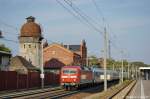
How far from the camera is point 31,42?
98.6 meters

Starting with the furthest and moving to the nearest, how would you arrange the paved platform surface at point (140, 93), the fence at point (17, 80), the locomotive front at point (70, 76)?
the locomotive front at point (70, 76) < the fence at point (17, 80) < the paved platform surface at point (140, 93)

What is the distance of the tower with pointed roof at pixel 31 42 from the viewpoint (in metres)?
97.9

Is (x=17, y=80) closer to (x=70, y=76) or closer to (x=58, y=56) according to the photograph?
(x=70, y=76)

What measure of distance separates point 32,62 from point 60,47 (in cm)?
2485

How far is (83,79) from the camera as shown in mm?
49281

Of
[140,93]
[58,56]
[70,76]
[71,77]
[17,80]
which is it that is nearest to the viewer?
[140,93]

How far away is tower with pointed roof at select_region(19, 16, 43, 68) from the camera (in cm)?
9794

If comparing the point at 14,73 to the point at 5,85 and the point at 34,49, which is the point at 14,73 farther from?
the point at 34,49

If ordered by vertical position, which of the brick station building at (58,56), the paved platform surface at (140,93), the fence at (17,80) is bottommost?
the paved platform surface at (140,93)

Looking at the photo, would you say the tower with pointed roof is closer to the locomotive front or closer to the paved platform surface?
the paved platform surface

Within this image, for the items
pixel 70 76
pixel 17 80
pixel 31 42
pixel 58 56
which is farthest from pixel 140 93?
pixel 58 56

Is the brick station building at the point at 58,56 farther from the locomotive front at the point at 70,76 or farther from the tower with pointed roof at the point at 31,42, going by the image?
the locomotive front at the point at 70,76

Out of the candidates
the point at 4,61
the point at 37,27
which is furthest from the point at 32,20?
the point at 4,61

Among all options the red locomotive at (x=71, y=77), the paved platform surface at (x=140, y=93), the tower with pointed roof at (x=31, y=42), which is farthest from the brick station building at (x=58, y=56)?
the red locomotive at (x=71, y=77)
